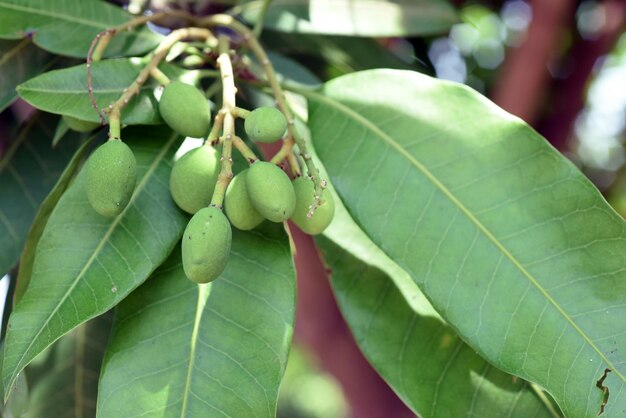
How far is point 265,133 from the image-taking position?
724 mm

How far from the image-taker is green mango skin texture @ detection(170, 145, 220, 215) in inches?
28.2

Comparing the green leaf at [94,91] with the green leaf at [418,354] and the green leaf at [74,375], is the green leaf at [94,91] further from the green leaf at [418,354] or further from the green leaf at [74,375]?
the green leaf at [74,375]

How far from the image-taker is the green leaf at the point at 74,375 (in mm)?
1027

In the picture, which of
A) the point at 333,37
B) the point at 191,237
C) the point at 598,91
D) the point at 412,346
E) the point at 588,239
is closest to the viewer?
the point at 191,237

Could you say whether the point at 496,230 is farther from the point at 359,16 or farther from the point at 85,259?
the point at 359,16

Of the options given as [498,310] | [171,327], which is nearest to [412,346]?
[498,310]

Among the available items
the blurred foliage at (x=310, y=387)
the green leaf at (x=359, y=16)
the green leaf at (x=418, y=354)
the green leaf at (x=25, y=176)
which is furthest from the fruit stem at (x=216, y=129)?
the blurred foliage at (x=310, y=387)

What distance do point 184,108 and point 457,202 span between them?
0.30m

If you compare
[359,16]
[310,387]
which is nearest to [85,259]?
[359,16]

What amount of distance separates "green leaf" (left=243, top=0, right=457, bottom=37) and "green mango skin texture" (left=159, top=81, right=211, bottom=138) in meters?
0.45

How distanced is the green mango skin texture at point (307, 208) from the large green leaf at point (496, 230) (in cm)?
6

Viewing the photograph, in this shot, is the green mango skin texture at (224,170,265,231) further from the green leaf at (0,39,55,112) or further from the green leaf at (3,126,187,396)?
the green leaf at (0,39,55,112)

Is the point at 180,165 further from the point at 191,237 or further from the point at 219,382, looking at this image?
the point at 219,382

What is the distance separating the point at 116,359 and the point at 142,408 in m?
0.06
